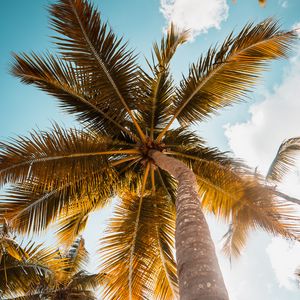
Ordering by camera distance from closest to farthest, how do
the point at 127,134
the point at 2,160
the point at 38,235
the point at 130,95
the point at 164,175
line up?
the point at 2,160
the point at 38,235
the point at 130,95
the point at 127,134
the point at 164,175

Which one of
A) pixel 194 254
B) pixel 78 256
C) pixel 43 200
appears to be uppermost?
pixel 194 254

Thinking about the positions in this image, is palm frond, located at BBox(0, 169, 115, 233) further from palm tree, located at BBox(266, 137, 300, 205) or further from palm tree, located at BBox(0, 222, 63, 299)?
Answer: palm tree, located at BBox(266, 137, 300, 205)

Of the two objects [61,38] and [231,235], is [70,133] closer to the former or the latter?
[61,38]

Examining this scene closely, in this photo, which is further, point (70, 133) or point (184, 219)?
point (70, 133)

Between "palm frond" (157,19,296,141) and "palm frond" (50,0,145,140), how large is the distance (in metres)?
1.31

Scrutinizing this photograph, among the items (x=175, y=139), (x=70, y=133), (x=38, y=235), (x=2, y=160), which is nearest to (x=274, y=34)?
(x=175, y=139)

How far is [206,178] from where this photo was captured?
6.90 m

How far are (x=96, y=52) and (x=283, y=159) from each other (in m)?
5.05

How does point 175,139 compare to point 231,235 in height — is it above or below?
above

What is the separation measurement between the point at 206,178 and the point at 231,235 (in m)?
1.86

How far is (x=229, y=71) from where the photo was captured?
6.18 metres

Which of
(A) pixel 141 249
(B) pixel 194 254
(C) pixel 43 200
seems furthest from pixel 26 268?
(B) pixel 194 254

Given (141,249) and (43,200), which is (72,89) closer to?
(43,200)

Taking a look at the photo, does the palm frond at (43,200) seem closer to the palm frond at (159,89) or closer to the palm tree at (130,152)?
the palm tree at (130,152)
